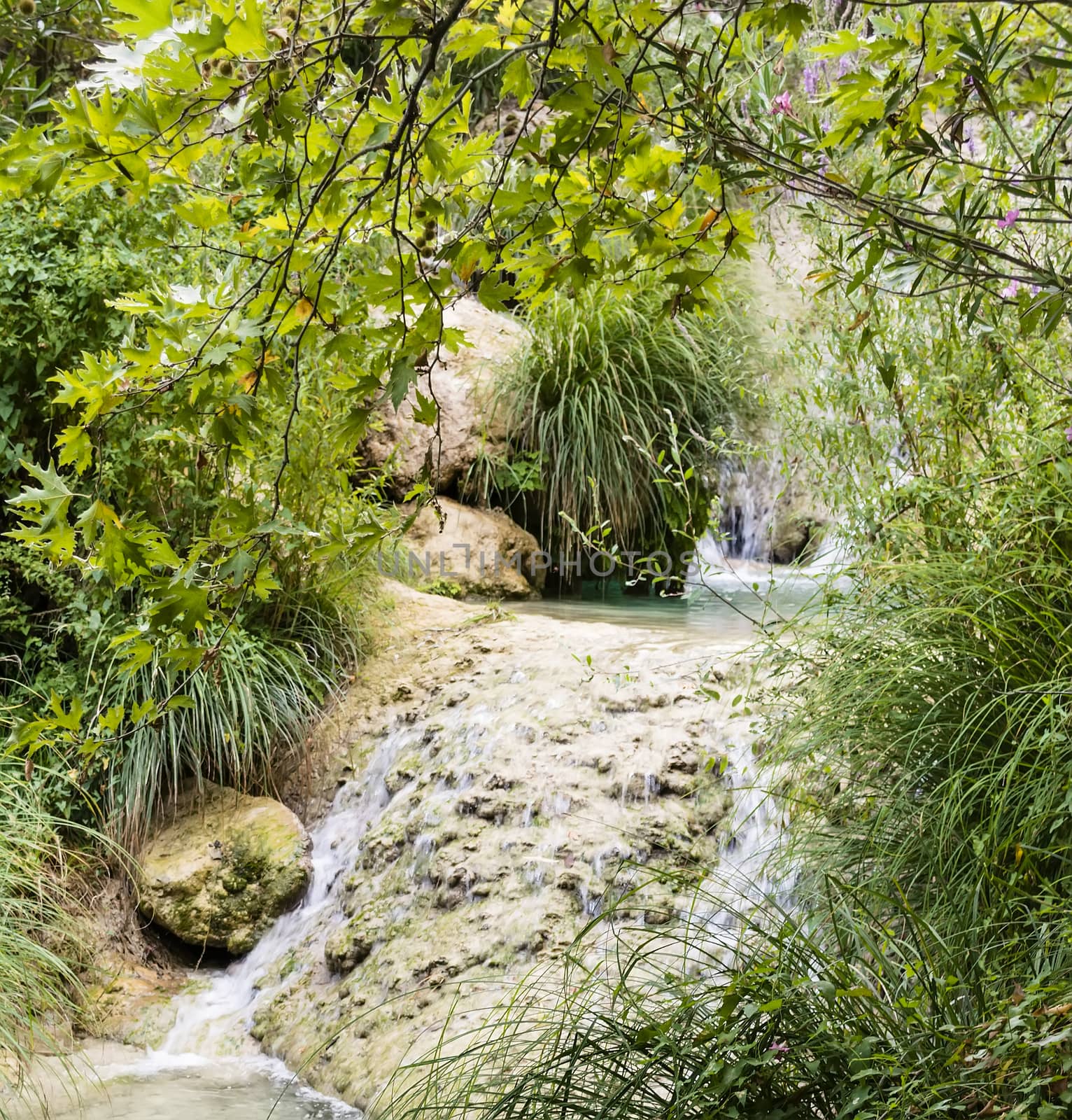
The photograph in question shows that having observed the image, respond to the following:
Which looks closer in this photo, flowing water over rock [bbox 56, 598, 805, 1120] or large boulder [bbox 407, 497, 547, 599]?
flowing water over rock [bbox 56, 598, 805, 1120]

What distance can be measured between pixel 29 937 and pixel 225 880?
2.31 feet

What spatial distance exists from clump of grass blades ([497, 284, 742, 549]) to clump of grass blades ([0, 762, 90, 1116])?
3.55m

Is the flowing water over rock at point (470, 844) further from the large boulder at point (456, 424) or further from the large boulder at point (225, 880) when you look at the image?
the large boulder at point (456, 424)

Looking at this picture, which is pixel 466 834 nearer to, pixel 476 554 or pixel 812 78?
pixel 476 554

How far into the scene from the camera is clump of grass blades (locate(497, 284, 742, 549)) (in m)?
6.89

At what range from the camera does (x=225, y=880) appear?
4348 mm

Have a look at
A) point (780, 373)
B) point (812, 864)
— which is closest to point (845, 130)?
point (812, 864)

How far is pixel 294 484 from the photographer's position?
489cm

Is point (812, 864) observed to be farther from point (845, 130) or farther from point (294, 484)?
point (294, 484)

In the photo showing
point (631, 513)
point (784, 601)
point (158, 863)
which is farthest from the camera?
point (631, 513)

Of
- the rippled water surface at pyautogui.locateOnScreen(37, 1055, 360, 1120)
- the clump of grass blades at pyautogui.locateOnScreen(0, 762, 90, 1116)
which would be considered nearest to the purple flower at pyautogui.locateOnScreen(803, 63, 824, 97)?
the clump of grass blades at pyautogui.locateOnScreen(0, 762, 90, 1116)

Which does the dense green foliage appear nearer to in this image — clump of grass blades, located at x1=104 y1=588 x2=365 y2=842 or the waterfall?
clump of grass blades, located at x1=104 y1=588 x2=365 y2=842

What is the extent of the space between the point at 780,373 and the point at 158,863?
524 centimetres

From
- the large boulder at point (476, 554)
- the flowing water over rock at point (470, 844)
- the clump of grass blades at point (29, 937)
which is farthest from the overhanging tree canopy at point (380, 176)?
the large boulder at point (476, 554)
